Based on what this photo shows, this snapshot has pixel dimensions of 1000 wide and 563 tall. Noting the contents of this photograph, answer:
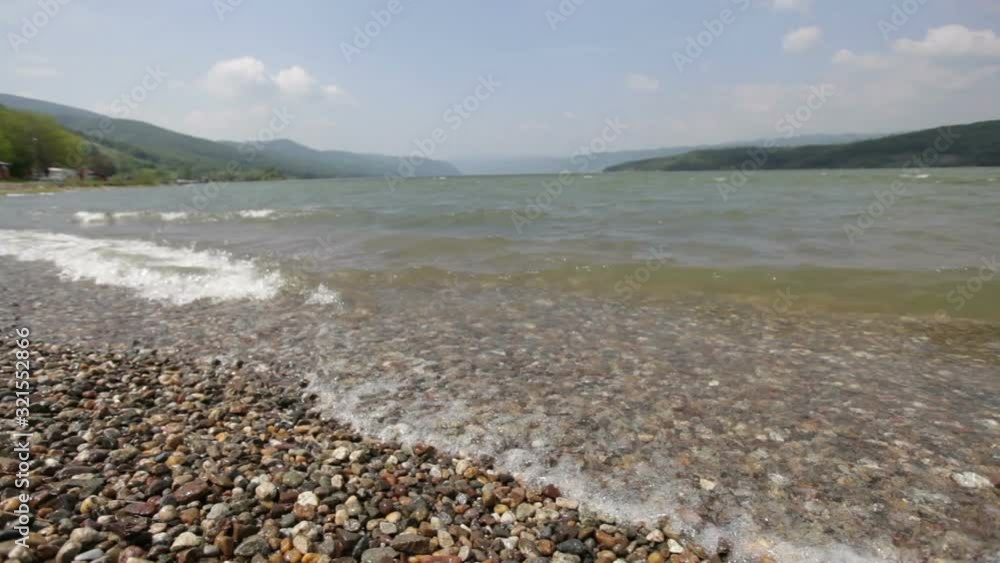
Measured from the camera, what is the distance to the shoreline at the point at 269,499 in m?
3.79

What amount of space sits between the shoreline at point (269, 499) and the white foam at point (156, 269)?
645 centimetres

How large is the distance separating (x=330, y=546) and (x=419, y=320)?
6398 millimetres

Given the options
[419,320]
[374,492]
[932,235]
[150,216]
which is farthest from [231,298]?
[150,216]

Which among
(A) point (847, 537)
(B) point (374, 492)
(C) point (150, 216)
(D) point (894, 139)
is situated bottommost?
(A) point (847, 537)

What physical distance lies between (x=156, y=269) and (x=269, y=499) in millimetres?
13335

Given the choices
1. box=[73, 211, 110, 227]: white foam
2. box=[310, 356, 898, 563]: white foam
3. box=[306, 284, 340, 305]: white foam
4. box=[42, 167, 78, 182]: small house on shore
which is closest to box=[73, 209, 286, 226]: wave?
box=[73, 211, 110, 227]: white foam

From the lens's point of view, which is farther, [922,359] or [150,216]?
[150,216]

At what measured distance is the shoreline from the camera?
3.79 m

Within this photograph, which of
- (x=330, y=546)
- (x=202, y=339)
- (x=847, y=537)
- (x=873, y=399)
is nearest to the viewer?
(x=330, y=546)

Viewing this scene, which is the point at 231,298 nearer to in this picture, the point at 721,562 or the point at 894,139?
the point at 721,562

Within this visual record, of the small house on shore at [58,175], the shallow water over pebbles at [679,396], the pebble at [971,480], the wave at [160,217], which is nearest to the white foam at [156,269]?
the shallow water over pebbles at [679,396]

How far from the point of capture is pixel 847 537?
162 inches

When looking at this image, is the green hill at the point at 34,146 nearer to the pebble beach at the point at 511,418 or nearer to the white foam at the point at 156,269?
the white foam at the point at 156,269

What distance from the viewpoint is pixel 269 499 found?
431 cm
